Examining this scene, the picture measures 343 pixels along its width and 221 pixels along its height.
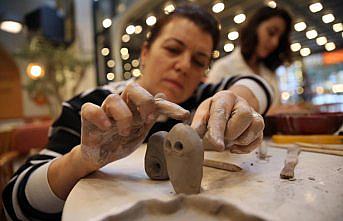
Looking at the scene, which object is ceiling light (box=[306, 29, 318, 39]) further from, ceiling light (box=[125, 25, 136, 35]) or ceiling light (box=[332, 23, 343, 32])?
ceiling light (box=[125, 25, 136, 35])

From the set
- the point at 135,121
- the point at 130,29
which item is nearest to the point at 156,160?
the point at 135,121

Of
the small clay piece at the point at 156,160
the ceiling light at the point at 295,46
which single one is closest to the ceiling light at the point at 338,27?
the ceiling light at the point at 295,46

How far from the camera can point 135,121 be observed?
47cm

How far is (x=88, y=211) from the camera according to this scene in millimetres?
340

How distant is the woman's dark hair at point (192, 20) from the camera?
0.92m

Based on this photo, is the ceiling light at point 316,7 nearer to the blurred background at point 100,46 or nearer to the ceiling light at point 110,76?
the blurred background at point 100,46

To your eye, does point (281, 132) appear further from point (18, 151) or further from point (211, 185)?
point (18, 151)

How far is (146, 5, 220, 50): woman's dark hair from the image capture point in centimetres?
92

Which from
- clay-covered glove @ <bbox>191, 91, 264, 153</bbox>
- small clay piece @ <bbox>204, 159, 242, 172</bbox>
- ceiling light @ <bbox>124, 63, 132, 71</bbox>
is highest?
ceiling light @ <bbox>124, 63, 132, 71</bbox>

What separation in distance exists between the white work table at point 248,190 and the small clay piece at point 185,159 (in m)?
0.02

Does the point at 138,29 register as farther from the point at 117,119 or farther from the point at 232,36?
the point at 117,119

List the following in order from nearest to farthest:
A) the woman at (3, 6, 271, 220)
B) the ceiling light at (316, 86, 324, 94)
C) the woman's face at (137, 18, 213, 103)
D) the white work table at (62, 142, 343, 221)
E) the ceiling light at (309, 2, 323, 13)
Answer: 1. the white work table at (62, 142, 343, 221)
2. the woman at (3, 6, 271, 220)
3. the woman's face at (137, 18, 213, 103)
4. the ceiling light at (309, 2, 323, 13)
5. the ceiling light at (316, 86, 324, 94)

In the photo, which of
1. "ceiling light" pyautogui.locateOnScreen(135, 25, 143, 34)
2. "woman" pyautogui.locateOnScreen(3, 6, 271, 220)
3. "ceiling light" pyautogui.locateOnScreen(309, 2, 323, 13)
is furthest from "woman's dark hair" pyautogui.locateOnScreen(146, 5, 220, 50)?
"ceiling light" pyautogui.locateOnScreen(135, 25, 143, 34)

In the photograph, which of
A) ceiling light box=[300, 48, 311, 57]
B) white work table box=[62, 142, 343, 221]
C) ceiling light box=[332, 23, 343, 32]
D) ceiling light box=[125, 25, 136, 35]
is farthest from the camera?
ceiling light box=[125, 25, 136, 35]
